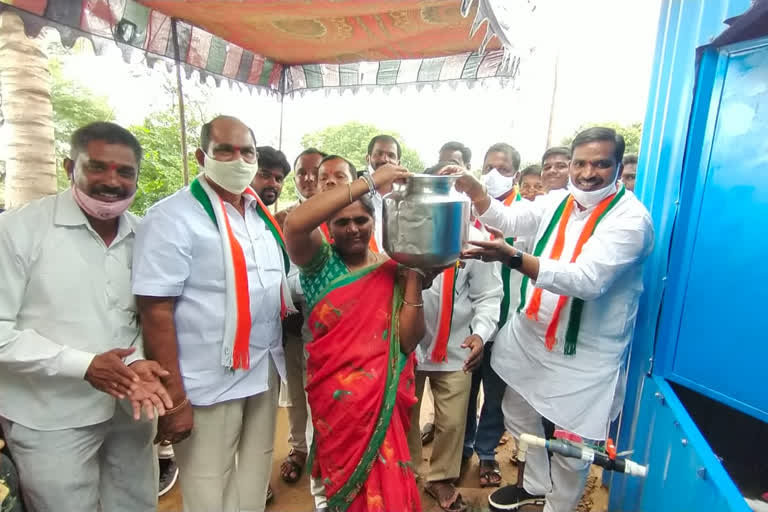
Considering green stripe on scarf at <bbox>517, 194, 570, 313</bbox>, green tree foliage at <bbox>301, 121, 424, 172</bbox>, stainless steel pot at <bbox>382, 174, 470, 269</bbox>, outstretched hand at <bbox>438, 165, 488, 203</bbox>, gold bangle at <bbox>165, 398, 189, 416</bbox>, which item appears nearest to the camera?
stainless steel pot at <bbox>382, 174, 470, 269</bbox>

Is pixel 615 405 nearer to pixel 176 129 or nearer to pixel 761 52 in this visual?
pixel 761 52

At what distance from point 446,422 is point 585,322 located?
1.06m

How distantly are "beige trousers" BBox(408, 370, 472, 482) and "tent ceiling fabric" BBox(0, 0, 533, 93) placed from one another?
1915 millimetres

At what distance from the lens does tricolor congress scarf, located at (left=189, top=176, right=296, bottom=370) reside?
1799mm

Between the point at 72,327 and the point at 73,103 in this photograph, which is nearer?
the point at 72,327

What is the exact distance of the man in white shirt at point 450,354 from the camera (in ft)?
8.36

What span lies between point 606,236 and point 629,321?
0.51 metres

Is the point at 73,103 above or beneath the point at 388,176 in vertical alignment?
above

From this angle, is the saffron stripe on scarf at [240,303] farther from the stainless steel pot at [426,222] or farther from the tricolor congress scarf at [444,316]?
the tricolor congress scarf at [444,316]

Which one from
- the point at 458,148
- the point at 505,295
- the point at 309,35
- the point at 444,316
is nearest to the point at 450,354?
the point at 444,316

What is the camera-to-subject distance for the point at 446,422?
2658 mm

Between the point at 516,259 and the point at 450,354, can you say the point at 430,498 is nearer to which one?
the point at 450,354

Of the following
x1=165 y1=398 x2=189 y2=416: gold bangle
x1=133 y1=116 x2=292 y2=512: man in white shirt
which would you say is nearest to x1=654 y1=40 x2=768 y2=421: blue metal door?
x1=133 y1=116 x2=292 y2=512: man in white shirt

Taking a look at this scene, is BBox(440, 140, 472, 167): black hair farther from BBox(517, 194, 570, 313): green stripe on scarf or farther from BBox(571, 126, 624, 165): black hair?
BBox(571, 126, 624, 165): black hair
